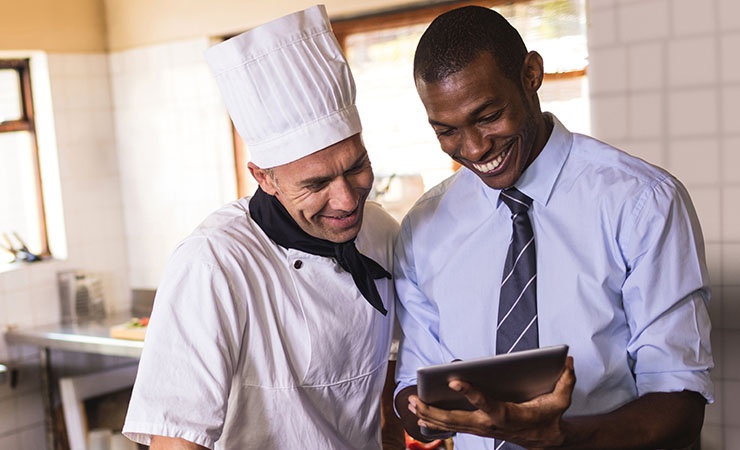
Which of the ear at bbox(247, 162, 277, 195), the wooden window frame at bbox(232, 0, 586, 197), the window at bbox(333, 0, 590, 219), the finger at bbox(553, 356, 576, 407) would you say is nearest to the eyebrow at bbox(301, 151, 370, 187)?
the ear at bbox(247, 162, 277, 195)

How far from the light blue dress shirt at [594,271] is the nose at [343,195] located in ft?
0.74

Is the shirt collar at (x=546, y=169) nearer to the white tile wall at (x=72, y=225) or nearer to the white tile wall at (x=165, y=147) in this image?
the white tile wall at (x=165, y=147)

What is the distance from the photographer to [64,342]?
4293mm

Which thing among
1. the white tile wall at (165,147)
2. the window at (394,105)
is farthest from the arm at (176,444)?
the white tile wall at (165,147)

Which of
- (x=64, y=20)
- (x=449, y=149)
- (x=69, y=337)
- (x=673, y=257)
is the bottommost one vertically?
(x=69, y=337)

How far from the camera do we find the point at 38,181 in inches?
189

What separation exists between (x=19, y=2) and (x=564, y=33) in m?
2.81

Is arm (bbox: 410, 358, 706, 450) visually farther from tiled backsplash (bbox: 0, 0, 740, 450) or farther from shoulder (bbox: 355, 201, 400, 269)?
tiled backsplash (bbox: 0, 0, 740, 450)

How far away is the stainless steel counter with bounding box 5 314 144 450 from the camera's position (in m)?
4.09

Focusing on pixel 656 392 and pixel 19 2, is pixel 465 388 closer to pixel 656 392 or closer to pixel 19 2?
pixel 656 392

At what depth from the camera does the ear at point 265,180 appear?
175cm

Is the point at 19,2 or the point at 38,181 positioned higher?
the point at 19,2

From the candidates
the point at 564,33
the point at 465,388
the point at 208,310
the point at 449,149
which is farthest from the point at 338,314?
the point at 564,33

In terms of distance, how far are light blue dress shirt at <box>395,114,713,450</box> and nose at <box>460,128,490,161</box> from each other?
125mm
